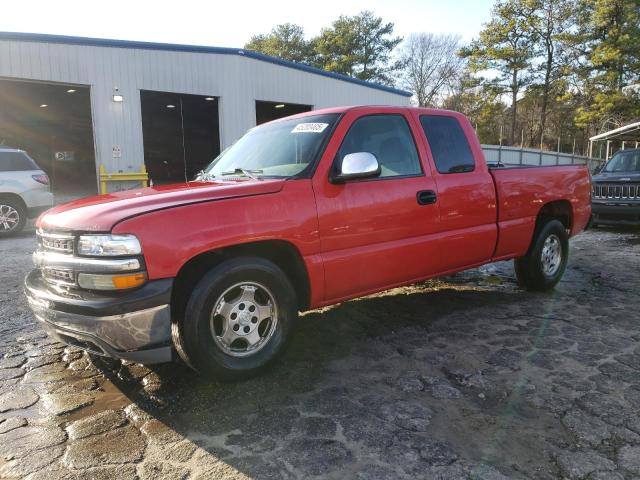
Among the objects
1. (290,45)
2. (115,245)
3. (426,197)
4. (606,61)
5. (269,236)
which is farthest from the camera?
(290,45)

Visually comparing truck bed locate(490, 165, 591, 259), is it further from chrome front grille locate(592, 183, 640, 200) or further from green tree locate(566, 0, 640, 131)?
green tree locate(566, 0, 640, 131)

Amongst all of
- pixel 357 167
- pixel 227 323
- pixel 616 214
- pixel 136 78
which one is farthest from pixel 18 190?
pixel 616 214

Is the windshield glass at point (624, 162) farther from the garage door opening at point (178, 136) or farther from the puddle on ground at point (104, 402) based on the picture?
the garage door opening at point (178, 136)

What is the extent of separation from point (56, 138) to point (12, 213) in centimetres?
1882

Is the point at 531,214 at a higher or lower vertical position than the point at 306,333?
higher

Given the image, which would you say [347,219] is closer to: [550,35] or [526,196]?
[526,196]

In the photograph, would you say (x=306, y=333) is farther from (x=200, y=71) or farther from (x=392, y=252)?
(x=200, y=71)

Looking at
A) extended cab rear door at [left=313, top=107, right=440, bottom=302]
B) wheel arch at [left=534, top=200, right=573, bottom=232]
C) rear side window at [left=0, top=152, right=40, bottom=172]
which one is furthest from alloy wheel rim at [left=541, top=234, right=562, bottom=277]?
rear side window at [left=0, top=152, right=40, bottom=172]

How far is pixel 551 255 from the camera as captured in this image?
543cm

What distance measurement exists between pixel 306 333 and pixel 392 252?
3.51ft

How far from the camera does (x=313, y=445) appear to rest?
2.52 m

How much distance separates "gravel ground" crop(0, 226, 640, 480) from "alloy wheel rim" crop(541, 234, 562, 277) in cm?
86

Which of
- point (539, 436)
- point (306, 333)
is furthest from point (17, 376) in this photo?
A: point (539, 436)

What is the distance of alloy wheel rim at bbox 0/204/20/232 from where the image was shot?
9828mm
